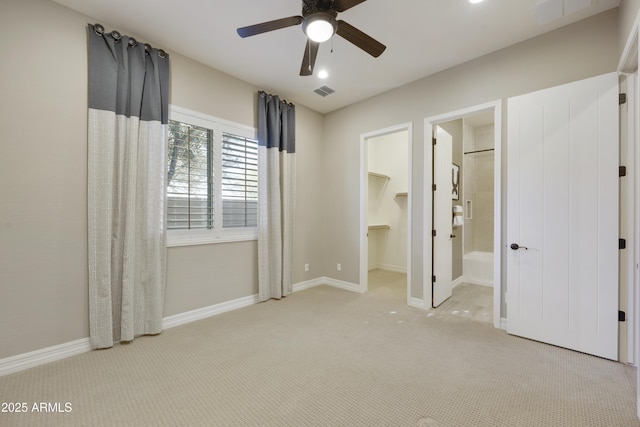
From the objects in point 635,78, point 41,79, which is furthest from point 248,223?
point 635,78

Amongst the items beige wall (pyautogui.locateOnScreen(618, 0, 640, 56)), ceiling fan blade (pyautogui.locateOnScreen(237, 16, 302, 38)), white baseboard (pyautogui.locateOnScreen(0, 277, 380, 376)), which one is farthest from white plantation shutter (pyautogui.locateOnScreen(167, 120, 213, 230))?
beige wall (pyautogui.locateOnScreen(618, 0, 640, 56))

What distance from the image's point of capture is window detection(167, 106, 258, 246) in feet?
9.95

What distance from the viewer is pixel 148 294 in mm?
2740

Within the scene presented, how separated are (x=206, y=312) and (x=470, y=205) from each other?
5051 mm

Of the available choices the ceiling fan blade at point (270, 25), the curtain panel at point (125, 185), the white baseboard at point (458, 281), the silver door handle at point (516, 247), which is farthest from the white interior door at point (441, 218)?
the curtain panel at point (125, 185)

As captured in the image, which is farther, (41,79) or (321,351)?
(321,351)

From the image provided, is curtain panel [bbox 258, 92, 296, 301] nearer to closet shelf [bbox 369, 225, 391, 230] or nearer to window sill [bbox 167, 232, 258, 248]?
window sill [bbox 167, 232, 258, 248]

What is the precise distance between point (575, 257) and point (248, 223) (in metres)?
3.51

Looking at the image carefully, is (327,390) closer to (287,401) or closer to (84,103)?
(287,401)

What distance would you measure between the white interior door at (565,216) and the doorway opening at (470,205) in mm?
191

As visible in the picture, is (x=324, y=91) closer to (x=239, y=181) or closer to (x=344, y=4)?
(x=239, y=181)

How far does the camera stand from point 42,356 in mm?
2223

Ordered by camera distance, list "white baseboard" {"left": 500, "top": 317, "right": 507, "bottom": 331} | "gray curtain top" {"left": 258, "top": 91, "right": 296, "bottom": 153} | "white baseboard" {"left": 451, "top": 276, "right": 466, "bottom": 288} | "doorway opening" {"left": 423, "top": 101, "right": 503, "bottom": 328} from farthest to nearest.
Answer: "white baseboard" {"left": 451, "top": 276, "right": 466, "bottom": 288} → "gray curtain top" {"left": 258, "top": 91, "right": 296, "bottom": 153} → "doorway opening" {"left": 423, "top": 101, "right": 503, "bottom": 328} → "white baseboard" {"left": 500, "top": 317, "right": 507, "bottom": 331}

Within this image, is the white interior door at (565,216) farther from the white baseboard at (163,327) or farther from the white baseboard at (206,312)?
the white baseboard at (206,312)
